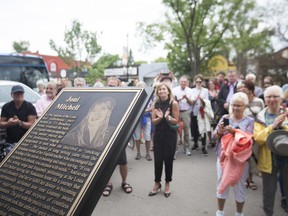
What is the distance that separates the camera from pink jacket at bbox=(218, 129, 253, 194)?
300cm

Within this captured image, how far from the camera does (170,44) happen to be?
2772cm

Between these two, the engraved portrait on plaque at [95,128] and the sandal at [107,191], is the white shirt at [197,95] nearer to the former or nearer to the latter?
the sandal at [107,191]

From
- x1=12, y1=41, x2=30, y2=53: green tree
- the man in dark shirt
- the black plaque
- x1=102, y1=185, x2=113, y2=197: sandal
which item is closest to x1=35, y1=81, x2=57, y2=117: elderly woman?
x1=102, y1=185, x2=113, y2=197: sandal

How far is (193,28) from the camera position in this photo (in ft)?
72.2

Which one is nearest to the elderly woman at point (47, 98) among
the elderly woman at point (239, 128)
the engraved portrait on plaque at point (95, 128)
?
the elderly woman at point (239, 128)

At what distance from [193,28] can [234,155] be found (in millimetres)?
20463

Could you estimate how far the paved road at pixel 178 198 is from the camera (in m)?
3.79

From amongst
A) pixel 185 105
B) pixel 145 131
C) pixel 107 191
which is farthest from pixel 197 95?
pixel 107 191

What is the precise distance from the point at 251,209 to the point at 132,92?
9.27 feet

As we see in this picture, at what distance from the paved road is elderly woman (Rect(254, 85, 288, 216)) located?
613mm

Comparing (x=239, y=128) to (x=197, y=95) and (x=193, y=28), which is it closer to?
(x=197, y=95)

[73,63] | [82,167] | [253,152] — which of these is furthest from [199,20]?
[82,167]

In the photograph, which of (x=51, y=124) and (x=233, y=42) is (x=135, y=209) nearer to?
(x=51, y=124)

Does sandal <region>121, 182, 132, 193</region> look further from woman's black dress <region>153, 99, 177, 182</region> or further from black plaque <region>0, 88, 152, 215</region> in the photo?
black plaque <region>0, 88, 152, 215</region>
